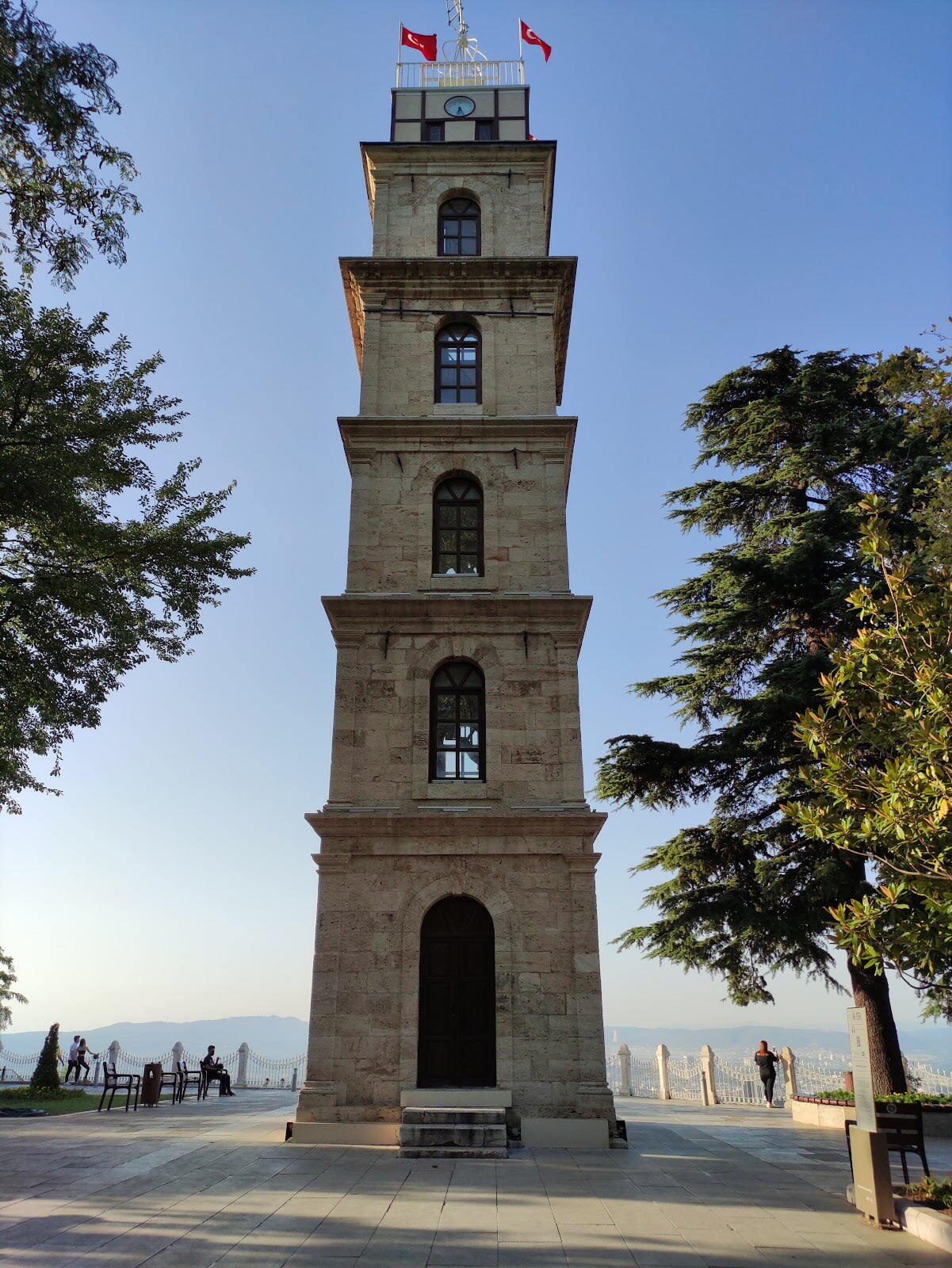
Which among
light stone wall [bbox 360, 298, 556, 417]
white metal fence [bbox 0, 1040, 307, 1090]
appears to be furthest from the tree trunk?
white metal fence [bbox 0, 1040, 307, 1090]

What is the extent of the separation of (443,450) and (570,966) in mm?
10307

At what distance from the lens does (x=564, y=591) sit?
17312 millimetres

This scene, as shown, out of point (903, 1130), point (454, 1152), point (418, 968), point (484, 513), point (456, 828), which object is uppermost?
point (484, 513)

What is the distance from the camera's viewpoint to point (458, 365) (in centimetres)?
1995

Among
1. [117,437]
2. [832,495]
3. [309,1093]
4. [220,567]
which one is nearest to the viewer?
[309,1093]

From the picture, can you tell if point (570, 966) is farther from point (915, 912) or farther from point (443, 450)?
point (443, 450)

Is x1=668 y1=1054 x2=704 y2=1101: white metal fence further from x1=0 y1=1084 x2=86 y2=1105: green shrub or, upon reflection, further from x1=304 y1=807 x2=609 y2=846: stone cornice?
x1=0 y1=1084 x2=86 y2=1105: green shrub

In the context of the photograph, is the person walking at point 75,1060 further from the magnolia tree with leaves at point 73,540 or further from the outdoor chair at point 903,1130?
the outdoor chair at point 903,1130

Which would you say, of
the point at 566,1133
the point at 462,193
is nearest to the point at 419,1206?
the point at 566,1133

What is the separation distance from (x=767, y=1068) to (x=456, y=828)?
1244cm

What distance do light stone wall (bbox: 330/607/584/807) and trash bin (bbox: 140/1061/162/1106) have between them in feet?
30.8

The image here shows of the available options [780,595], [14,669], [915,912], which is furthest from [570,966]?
[14,669]

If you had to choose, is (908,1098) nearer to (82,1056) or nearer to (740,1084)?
(740,1084)

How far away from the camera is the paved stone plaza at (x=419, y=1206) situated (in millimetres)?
7840
